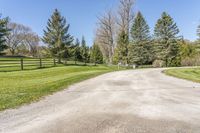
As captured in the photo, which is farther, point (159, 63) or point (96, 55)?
point (96, 55)

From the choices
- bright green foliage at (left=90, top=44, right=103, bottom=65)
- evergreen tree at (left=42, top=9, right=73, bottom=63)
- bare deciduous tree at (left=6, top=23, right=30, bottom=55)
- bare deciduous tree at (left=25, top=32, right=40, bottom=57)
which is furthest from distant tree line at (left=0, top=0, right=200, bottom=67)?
bare deciduous tree at (left=25, top=32, right=40, bottom=57)

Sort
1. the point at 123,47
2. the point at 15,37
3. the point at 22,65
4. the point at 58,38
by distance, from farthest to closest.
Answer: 1. the point at 15,37
2. the point at 123,47
3. the point at 58,38
4. the point at 22,65

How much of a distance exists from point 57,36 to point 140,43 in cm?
1671

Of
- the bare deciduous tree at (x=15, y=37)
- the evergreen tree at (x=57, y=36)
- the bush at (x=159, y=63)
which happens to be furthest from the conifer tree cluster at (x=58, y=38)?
the bare deciduous tree at (x=15, y=37)

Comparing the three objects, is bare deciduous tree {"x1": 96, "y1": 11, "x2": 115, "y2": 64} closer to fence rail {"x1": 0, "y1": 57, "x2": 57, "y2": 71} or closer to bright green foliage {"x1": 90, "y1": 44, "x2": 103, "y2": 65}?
bright green foliage {"x1": 90, "y1": 44, "x2": 103, "y2": 65}

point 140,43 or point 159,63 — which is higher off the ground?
point 140,43

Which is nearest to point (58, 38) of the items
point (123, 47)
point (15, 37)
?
point (123, 47)

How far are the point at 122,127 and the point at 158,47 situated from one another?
153 feet

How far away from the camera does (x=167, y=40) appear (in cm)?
4938

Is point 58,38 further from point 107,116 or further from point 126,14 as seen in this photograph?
point 107,116

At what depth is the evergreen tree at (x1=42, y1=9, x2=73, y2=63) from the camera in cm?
3956

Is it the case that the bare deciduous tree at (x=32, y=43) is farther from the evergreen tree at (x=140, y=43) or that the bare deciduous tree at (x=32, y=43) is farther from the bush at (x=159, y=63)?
the bush at (x=159, y=63)

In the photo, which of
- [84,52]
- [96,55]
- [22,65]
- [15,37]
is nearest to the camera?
[22,65]

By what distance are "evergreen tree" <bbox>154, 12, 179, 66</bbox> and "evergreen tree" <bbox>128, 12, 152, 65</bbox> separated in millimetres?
2442
